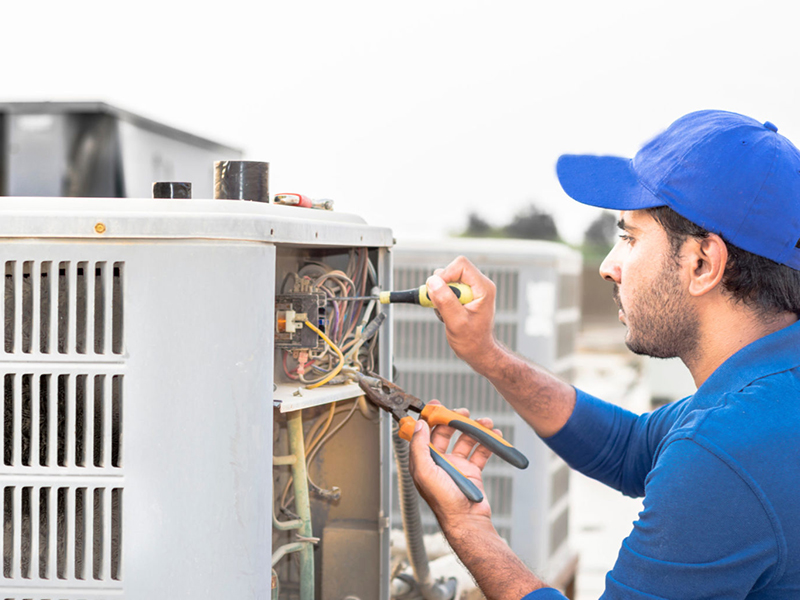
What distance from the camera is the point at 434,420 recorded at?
1.34m

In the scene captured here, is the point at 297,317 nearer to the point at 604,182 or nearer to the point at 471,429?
the point at 471,429

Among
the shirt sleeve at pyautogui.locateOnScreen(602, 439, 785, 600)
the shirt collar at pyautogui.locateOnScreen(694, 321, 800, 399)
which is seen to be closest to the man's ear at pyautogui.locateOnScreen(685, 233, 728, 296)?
the shirt collar at pyautogui.locateOnScreen(694, 321, 800, 399)

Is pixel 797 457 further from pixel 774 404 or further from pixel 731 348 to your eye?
pixel 731 348

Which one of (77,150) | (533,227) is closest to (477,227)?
(533,227)

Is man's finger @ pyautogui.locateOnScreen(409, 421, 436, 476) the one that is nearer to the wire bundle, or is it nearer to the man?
the man

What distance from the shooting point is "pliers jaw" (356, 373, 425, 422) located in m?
1.25

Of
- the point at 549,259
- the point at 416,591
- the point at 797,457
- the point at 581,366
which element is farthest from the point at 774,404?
the point at 581,366

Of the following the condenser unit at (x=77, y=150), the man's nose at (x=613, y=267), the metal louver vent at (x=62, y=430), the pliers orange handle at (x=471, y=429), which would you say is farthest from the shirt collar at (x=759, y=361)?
the condenser unit at (x=77, y=150)

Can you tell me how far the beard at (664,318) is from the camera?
4.03 feet

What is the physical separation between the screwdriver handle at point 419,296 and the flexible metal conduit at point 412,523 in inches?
9.9

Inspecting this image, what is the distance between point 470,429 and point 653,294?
1.19 feet

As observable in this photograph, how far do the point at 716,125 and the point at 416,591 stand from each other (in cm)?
121

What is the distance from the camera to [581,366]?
43.7ft

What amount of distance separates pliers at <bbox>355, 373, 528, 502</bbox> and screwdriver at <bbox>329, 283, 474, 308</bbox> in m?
0.12
